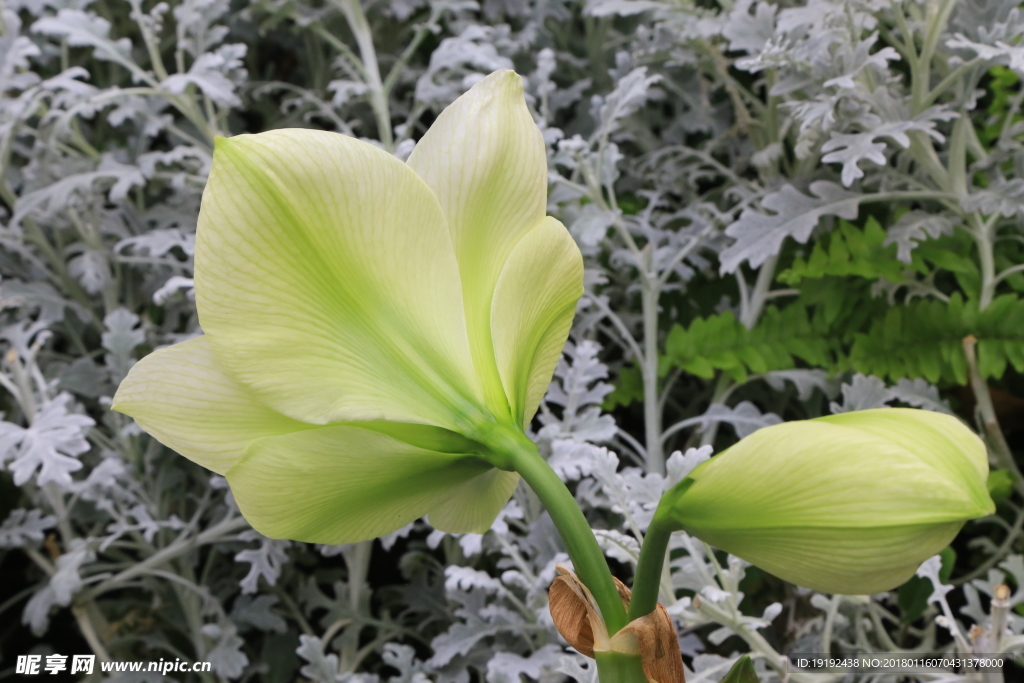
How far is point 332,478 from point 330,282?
9cm

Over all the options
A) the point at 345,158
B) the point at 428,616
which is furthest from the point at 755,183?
the point at 345,158

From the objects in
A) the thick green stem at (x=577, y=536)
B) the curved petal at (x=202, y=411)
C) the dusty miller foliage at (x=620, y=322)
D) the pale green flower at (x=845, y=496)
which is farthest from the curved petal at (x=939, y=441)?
the dusty miller foliage at (x=620, y=322)

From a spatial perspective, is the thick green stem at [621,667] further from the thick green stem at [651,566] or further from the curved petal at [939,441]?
the curved petal at [939,441]

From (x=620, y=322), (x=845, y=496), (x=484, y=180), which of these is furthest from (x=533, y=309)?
(x=620, y=322)

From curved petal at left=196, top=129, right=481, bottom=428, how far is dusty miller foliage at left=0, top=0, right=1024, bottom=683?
0.35 metres

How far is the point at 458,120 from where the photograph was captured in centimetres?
41

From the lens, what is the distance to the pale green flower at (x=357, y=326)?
337 mm

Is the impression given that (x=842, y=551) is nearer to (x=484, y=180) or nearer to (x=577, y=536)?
(x=577, y=536)

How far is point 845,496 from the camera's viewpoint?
279 mm

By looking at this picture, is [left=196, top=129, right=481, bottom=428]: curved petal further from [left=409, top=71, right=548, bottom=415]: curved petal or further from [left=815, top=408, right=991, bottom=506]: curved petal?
[left=815, top=408, right=991, bottom=506]: curved petal

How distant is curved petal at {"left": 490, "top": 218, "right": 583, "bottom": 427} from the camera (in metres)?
0.37

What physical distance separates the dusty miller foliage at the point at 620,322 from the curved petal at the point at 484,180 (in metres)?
0.33

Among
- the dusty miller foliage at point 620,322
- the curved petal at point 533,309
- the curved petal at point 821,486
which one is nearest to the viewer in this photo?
the curved petal at point 821,486

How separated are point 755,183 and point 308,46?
0.76 metres
